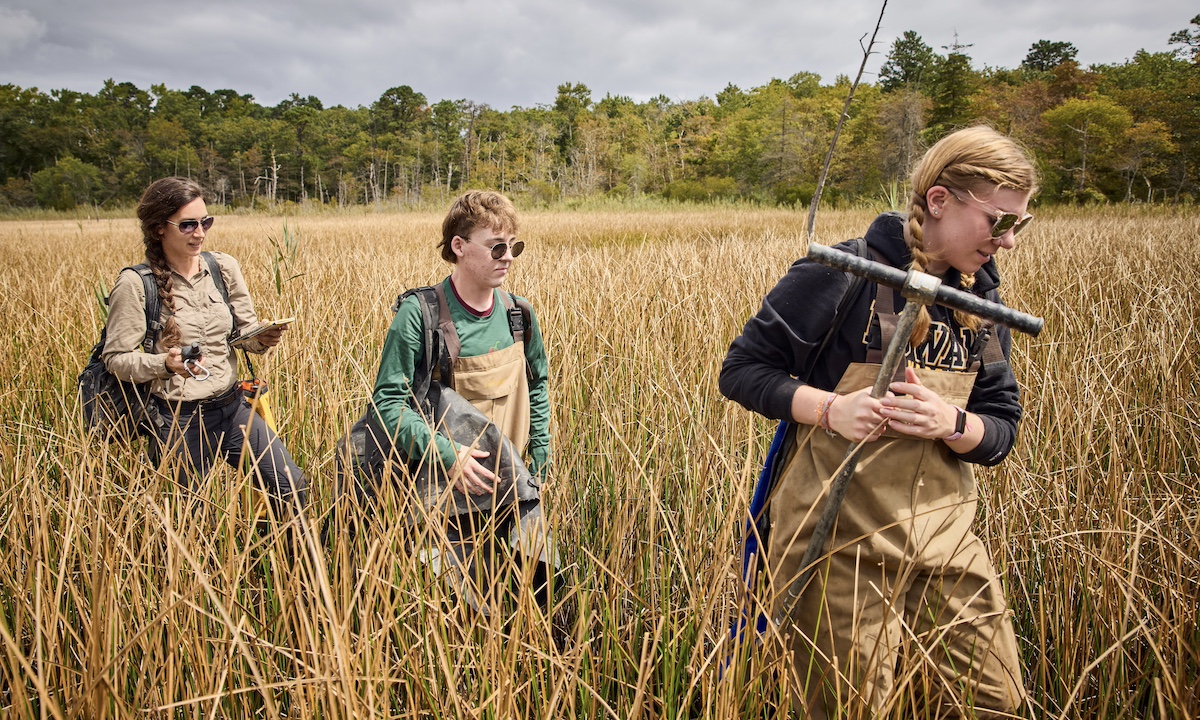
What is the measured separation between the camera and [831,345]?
47.2 inches

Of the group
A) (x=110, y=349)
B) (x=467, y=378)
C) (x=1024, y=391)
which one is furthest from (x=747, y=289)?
(x=110, y=349)

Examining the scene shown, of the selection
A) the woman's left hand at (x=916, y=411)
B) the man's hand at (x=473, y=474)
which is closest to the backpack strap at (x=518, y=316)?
the man's hand at (x=473, y=474)

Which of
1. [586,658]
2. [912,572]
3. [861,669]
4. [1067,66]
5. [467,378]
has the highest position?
[1067,66]

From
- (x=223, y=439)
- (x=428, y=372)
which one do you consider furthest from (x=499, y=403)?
(x=223, y=439)

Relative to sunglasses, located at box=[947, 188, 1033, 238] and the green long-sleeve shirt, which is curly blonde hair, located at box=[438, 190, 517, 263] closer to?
the green long-sleeve shirt

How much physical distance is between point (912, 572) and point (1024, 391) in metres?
1.81

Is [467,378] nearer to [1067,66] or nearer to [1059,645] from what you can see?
[1059,645]

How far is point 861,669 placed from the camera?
1.14m

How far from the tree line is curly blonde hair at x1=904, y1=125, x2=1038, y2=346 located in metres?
0.91

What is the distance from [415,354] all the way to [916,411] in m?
1.16

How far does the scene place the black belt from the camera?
204 centimetres

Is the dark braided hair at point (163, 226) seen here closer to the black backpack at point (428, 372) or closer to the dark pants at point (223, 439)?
the dark pants at point (223, 439)

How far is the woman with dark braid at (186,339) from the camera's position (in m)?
1.94

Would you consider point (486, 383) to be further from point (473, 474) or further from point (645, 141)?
point (645, 141)
